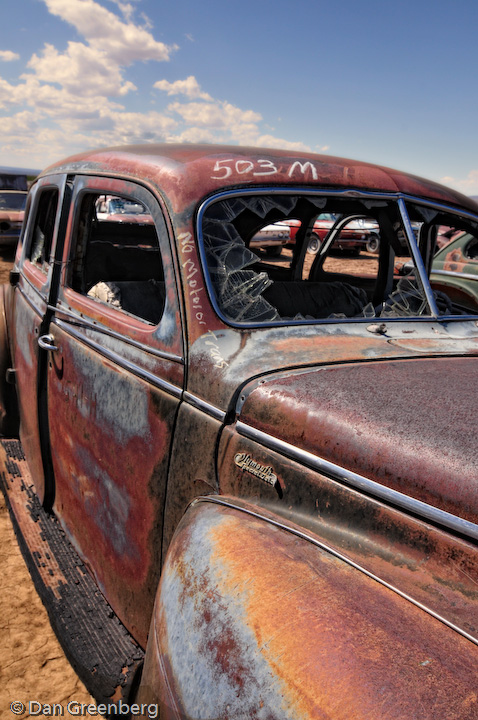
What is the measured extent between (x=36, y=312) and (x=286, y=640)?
→ 2.07 meters

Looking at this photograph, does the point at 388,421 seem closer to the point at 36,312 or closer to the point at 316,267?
the point at 36,312

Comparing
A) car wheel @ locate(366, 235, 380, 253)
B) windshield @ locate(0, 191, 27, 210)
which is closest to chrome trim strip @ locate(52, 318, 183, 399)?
car wheel @ locate(366, 235, 380, 253)

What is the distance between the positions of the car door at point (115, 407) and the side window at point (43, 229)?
0.77m

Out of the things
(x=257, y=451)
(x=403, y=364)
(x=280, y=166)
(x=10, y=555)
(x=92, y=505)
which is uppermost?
(x=280, y=166)

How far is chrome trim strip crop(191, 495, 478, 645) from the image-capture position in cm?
100

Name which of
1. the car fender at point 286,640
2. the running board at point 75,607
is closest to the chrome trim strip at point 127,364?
the car fender at point 286,640

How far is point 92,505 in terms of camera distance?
2.08 meters

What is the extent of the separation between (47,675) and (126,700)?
657mm

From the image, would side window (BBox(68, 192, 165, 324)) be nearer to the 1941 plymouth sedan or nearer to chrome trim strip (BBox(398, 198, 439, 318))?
the 1941 plymouth sedan

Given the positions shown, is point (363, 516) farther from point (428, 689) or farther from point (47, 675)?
point (47, 675)

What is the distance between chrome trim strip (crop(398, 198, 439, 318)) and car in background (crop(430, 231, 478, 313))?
3.27 m

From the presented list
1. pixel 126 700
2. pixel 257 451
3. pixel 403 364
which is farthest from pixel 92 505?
Answer: pixel 403 364

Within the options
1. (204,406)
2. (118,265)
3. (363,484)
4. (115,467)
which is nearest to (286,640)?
(363,484)

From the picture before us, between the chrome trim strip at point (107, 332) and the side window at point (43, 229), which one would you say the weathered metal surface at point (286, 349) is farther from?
the side window at point (43, 229)
